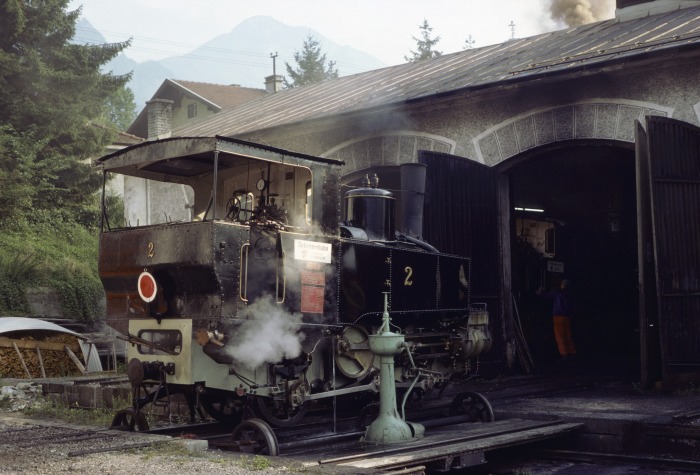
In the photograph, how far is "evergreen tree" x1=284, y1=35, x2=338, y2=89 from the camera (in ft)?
194

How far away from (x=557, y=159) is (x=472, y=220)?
4.39m

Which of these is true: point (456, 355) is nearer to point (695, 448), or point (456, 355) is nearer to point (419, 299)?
point (419, 299)

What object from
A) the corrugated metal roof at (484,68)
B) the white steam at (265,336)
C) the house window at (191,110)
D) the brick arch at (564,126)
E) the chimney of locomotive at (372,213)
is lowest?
the white steam at (265,336)

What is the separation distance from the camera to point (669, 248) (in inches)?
445

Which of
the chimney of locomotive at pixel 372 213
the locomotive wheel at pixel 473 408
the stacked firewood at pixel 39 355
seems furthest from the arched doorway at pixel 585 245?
the stacked firewood at pixel 39 355

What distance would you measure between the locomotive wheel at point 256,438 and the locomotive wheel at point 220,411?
1029 mm

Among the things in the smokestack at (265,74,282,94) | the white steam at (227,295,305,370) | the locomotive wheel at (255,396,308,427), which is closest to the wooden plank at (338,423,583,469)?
the locomotive wheel at (255,396,308,427)

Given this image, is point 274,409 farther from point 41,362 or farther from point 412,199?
point 41,362

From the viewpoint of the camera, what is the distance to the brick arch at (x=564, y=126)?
12406mm

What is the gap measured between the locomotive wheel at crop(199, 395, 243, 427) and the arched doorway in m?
9.51

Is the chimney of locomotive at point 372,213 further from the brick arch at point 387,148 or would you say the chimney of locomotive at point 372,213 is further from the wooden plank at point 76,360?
the wooden plank at point 76,360

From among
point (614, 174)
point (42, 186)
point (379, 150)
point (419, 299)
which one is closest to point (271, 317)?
point (419, 299)

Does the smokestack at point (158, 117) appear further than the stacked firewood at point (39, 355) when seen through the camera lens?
Yes

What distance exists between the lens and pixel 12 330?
1423cm
